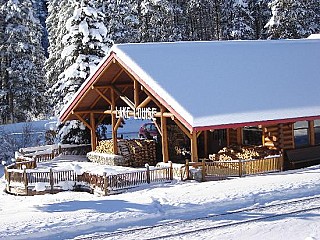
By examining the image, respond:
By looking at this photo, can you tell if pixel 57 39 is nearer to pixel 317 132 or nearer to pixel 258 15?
pixel 317 132

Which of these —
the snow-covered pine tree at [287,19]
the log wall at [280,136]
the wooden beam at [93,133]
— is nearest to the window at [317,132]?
the log wall at [280,136]

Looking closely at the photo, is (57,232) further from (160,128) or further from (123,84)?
(123,84)

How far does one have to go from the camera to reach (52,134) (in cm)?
3619

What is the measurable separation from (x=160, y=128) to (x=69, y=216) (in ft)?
28.5

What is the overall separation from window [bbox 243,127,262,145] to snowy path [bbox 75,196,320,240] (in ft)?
27.7

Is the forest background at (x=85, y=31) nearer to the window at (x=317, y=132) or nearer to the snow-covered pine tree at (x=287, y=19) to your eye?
the snow-covered pine tree at (x=287, y=19)

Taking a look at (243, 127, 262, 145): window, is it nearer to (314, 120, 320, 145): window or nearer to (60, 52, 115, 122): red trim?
(314, 120, 320, 145): window

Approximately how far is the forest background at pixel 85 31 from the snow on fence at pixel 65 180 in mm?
9029

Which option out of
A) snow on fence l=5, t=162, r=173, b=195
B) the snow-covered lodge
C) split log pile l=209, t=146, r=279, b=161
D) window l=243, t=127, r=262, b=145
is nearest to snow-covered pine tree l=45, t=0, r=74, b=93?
the snow-covered lodge

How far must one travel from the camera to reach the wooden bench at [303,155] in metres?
23.3

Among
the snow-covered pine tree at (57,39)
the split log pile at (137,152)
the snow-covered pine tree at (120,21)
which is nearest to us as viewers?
the split log pile at (137,152)

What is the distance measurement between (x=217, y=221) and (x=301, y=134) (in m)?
11.3

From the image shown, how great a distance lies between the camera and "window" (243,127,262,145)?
80.6ft

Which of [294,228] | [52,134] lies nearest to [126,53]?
[294,228]
